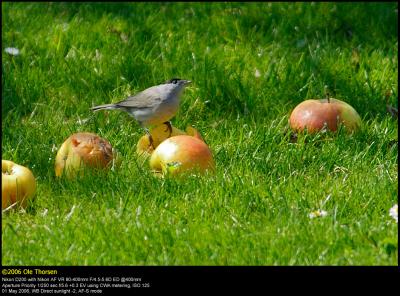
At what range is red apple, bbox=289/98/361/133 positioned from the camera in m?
5.50

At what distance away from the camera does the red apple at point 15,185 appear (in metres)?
4.44

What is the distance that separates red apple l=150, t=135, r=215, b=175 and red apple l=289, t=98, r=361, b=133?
942mm

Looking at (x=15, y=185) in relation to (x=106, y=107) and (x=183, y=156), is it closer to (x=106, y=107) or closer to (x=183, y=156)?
(x=183, y=156)

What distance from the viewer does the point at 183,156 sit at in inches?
186

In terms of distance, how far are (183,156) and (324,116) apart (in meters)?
1.18

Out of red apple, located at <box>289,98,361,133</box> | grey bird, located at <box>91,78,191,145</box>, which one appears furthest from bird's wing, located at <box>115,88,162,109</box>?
red apple, located at <box>289,98,361,133</box>

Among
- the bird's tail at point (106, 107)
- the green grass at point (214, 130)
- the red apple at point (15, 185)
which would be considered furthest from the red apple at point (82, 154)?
the bird's tail at point (106, 107)

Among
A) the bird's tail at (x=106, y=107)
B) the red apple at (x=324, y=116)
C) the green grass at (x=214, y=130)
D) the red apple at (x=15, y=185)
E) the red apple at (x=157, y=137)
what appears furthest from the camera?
the bird's tail at (x=106, y=107)

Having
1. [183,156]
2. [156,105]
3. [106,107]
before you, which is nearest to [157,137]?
Answer: [156,105]

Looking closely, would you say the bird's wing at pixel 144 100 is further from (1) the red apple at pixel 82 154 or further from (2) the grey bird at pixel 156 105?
Answer: (1) the red apple at pixel 82 154

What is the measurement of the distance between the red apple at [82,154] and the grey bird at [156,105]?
1.80ft

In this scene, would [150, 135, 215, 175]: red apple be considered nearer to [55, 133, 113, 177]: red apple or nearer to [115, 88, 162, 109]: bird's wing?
[55, 133, 113, 177]: red apple

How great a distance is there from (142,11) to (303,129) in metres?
2.41

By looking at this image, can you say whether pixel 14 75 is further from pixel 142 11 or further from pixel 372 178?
pixel 372 178
